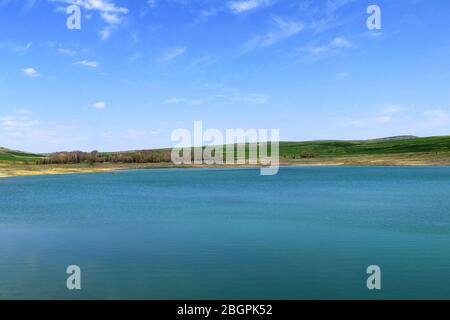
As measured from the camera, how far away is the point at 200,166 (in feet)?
530

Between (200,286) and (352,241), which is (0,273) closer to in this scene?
(200,286)

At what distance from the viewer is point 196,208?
43344 millimetres

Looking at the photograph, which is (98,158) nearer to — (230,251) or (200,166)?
(200,166)

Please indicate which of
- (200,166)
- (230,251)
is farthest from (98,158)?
(230,251)

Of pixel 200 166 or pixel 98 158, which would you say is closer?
pixel 200 166

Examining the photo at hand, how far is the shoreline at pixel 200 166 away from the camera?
121463 millimetres

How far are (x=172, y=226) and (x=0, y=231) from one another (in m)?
12.8
